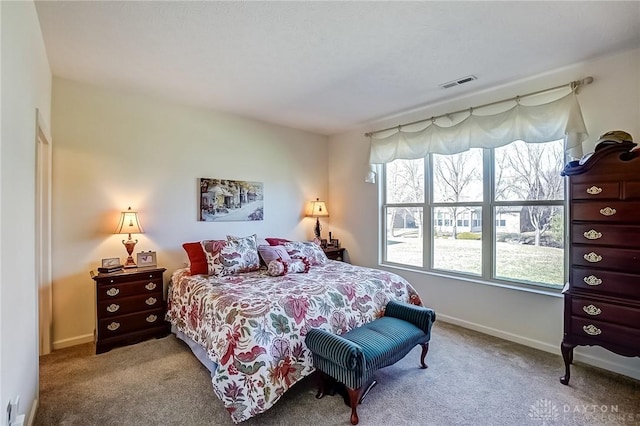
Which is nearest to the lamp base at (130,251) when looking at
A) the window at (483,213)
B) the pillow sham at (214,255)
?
the pillow sham at (214,255)

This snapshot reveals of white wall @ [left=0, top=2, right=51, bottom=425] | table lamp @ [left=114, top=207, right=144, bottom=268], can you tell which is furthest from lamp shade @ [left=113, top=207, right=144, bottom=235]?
white wall @ [left=0, top=2, right=51, bottom=425]

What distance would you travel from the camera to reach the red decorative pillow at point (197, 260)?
125 inches

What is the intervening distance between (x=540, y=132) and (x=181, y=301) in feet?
12.6

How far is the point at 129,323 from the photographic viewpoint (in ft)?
9.81

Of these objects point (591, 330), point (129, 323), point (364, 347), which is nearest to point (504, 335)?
point (591, 330)

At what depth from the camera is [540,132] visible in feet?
9.50

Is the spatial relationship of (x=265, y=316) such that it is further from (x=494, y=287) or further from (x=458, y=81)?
(x=458, y=81)

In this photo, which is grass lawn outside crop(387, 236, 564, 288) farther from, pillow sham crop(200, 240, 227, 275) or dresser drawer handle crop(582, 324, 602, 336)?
pillow sham crop(200, 240, 227, 275)

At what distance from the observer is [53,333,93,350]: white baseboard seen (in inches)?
115

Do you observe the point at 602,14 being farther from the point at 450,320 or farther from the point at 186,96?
the point at 186,96

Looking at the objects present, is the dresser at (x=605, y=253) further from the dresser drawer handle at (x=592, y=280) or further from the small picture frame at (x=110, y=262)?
the small picture frame at (x=110, y=262)

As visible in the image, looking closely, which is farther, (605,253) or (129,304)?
(129,304)

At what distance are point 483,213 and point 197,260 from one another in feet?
10.5

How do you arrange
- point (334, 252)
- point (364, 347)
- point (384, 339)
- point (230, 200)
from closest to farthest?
1. point (364, 347)
2. point (384, 339)
3. point (230, 200)
4. point (334, 252)
